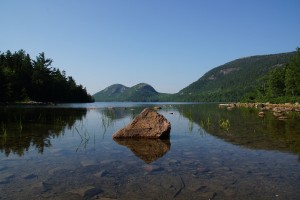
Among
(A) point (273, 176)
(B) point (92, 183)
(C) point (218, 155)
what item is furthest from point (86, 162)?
(A) point (273, 176)

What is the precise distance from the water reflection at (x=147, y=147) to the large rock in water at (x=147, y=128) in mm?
584

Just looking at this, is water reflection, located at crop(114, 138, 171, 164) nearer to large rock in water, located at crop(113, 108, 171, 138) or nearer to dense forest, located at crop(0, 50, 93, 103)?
large rock in water, located at crop(113, 108, 171, 138)

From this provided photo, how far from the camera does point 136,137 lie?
1670cm

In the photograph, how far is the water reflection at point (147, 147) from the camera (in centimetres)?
1140

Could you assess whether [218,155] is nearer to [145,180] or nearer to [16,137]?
[145,180]

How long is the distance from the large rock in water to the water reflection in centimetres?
58

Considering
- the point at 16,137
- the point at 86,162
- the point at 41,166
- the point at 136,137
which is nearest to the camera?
the point at 41,166

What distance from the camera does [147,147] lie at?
44.6 ft

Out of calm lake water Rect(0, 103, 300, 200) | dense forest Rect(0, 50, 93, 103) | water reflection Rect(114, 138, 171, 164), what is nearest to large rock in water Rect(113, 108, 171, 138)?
water reflection Rect(114, 138, 171, 164)

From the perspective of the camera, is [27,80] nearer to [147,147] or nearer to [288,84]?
[288,84]

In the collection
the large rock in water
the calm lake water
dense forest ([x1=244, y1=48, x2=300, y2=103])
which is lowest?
the calm lake water

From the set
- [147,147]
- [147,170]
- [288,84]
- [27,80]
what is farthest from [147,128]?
[27,80]

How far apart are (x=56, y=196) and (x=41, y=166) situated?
3.21m

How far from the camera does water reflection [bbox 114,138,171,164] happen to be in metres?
11.4
